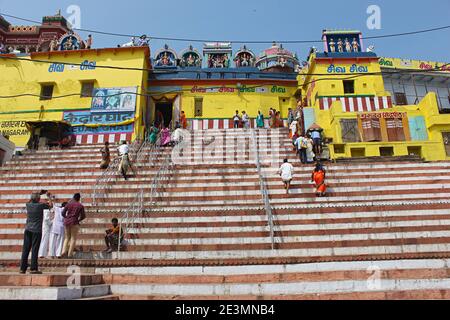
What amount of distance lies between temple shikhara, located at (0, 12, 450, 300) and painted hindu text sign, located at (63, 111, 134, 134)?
81mm

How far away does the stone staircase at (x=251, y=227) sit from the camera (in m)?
5.23

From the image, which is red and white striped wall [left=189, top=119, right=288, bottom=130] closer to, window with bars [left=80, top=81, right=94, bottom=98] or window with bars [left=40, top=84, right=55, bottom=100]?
window with bars [left=80, top=81, right=94, bottom=98]

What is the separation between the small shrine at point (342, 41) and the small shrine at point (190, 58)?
873cm

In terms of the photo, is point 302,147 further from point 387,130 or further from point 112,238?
point 112,238

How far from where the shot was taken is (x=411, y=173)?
36.7 feet

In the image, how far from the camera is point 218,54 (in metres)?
23.8

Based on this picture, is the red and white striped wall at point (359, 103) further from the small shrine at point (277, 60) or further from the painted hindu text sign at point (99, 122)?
the painted hindu text sign at point (99, 122)

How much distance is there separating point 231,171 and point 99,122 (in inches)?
411

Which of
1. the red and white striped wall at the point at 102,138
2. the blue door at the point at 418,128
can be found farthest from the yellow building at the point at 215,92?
the blue door at the point at 418,128

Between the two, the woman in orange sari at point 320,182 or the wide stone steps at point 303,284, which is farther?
the woman in orange sari at point 320,182

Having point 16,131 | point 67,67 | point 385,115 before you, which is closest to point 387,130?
point 385,115
